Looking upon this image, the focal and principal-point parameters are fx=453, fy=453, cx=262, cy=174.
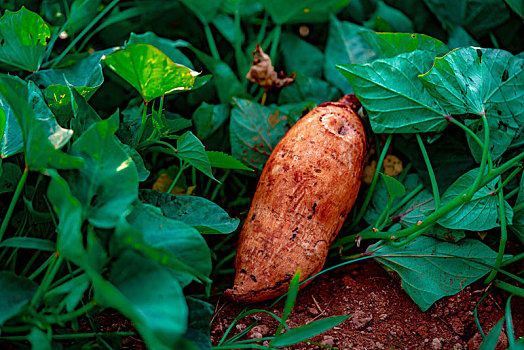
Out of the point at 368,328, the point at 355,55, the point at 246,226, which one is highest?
the point at 355,55

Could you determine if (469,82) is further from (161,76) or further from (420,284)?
(161,76)

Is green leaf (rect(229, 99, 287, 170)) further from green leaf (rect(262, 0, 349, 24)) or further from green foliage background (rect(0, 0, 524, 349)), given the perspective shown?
green leaf (rect(262, 0, 349, 24))

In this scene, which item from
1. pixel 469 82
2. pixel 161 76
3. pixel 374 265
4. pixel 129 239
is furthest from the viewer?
pixel 374 265

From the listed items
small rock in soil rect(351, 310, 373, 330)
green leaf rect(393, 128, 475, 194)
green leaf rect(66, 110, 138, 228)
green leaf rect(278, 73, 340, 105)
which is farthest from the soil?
green leaf rect(278, 73, 340, 105)

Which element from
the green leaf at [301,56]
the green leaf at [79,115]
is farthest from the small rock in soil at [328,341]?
the green leaf at [301,56]

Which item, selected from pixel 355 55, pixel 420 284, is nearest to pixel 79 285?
pixel 420 284

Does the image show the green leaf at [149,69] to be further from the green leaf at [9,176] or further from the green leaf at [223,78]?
the green leaf at [223,78]

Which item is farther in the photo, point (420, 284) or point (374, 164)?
point (374, 164)
